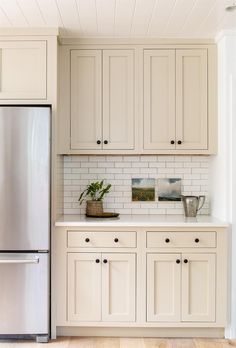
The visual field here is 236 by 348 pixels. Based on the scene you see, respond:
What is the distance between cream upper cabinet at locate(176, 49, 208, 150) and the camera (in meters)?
3.58

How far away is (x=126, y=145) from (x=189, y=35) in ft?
3.42

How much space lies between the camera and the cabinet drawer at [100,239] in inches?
129

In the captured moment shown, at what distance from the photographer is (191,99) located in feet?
11.8

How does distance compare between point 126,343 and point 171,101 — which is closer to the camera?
point 126,343

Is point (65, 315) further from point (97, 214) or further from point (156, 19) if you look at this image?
point (156, 19)

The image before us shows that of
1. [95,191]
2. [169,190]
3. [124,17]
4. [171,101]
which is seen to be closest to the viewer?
[124,17]

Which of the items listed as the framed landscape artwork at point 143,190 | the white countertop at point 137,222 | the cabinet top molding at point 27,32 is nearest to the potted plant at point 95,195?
the white countertop at point 137,222

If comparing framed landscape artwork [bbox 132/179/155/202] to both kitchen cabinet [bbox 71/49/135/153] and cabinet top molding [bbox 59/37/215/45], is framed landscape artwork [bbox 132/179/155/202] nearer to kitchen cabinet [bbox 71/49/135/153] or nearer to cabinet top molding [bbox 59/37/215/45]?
kitchen cabinet [bbox 71/49/135/153]

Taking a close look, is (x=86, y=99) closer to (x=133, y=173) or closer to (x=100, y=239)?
(x=133, y=173)

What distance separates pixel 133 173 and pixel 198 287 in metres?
1.17

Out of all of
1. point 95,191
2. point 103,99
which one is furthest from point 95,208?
point 103,99

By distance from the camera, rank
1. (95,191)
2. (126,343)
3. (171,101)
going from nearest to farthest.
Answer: (126,343) < (171,101) < (95,191)

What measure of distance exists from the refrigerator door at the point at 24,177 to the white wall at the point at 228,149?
1.39 meters

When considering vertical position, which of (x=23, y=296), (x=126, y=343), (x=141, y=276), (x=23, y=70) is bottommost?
(x=126, y=343)
